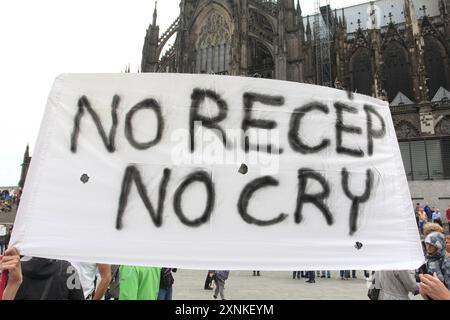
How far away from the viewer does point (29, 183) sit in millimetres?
1873

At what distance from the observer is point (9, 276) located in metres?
1.63

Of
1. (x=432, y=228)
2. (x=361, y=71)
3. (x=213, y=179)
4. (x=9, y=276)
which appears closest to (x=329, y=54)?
(x=361, y=71)

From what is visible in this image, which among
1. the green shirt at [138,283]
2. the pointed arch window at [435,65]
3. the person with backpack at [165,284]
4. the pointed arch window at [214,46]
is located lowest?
the person with backpack at [165,284]

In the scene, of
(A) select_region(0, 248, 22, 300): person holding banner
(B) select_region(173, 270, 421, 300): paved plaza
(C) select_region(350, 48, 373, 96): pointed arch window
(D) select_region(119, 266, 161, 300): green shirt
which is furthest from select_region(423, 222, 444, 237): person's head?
(C) select_region(350, 48, 373, 96): pointed arch window

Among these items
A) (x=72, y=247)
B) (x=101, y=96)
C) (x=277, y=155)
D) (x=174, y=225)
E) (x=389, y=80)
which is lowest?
(x=72, y=247)

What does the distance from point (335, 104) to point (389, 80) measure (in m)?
30.6

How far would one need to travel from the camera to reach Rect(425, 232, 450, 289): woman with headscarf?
3203mm

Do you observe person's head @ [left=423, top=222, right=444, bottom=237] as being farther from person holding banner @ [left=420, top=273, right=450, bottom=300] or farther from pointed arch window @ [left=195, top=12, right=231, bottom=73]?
pointed arch window @ [left=195, top=12, right=231, bottom=73]

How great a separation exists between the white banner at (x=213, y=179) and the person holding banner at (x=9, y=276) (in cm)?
11

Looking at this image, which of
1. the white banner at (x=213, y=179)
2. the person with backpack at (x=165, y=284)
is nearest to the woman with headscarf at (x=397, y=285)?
the white banner at (x=213, y=179)

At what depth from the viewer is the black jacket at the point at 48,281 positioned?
6.04 feet

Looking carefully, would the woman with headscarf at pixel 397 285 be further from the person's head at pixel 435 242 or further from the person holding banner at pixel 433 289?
the person holding banner at pixel 433 289
